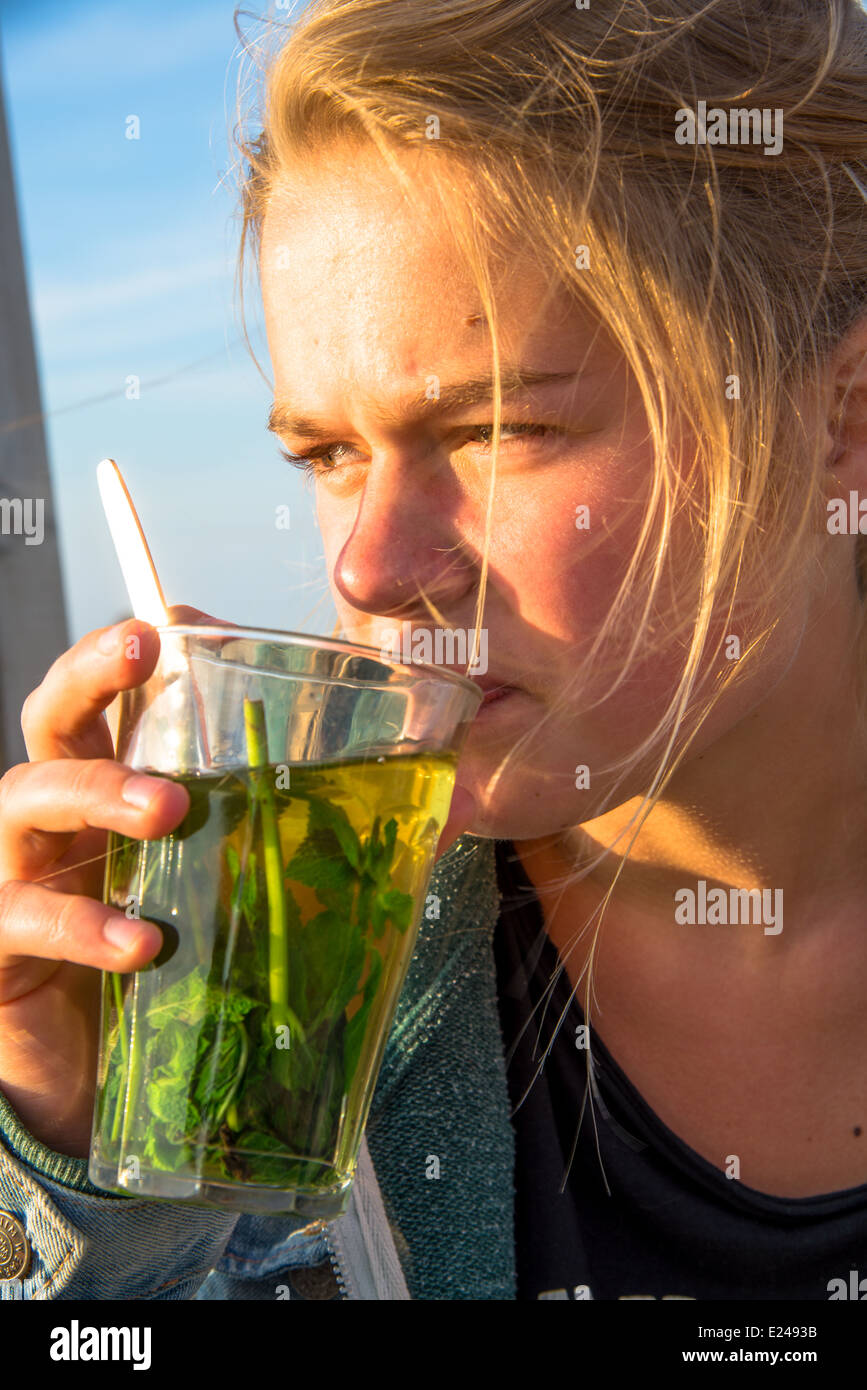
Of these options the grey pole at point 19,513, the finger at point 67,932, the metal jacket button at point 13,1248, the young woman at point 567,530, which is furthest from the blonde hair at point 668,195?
the grey pole at point 19,513

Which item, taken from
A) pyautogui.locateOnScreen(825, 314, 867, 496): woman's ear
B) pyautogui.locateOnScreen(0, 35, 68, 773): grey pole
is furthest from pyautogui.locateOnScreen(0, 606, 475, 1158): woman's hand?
pyautogui.locateOnScreen(0, 35, 68, 773): grey pole

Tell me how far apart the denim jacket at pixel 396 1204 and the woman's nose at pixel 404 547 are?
607 mm

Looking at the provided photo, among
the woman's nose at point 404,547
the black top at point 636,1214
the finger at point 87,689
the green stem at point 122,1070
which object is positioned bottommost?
the black top at point 636,1214

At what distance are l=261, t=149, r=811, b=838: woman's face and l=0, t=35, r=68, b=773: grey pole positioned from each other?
3849 millimetres

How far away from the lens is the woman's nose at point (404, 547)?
1.52 m

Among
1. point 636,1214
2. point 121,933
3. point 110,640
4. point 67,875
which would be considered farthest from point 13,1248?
point 636,1214

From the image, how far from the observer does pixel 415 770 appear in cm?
112

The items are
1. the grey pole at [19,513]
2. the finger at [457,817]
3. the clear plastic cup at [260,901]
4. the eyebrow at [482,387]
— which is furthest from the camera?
the grey pole at [19,513]

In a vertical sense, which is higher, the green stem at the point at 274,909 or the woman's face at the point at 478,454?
the woman's face at the point at 478,454

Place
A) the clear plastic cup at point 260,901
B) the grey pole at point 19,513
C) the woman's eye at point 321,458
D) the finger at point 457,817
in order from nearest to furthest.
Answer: the clear plastic cup at point 260,901, the finger at point 457,817, the woman's eye at point 321,458, the grey pole at point 19,513

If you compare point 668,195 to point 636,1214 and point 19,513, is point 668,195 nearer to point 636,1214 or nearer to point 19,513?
point 636,1214

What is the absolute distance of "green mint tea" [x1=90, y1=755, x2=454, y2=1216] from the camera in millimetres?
1056

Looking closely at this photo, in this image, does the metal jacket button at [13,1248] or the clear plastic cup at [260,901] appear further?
the metal jacket button at [13,1248]

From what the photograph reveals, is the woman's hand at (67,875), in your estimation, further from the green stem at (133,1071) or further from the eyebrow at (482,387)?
the eyebrow at (482,387)
